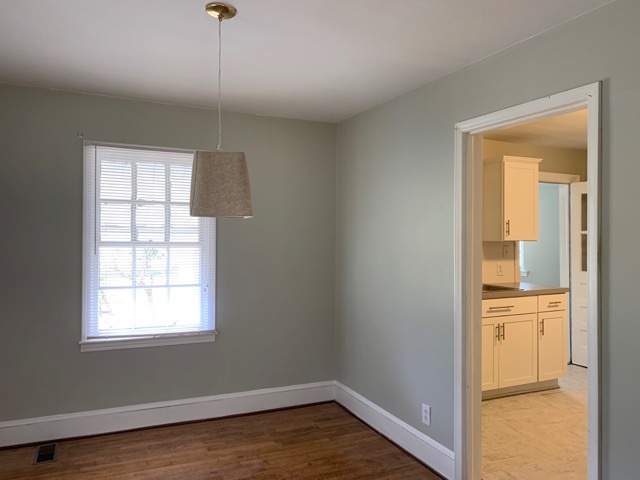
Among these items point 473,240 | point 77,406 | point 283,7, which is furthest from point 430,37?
point 77,406

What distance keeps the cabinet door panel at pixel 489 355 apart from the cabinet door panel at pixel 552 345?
0.57 metres

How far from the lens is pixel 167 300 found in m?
3.78

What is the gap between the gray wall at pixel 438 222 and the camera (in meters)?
2.01

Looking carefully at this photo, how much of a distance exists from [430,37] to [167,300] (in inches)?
105

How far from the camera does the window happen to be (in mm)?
3555

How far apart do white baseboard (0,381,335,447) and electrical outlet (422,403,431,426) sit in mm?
1299

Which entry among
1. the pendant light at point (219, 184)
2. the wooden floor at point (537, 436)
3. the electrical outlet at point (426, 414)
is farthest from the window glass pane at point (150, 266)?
the wooden floor at point (537, 436)

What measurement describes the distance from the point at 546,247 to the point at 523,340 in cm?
273

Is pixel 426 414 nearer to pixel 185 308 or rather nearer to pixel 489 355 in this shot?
pixel 489 355

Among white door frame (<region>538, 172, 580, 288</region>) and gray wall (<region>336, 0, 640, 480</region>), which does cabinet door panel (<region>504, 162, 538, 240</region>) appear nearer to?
white door frame (<region>538, 172, 580, 288</region>)

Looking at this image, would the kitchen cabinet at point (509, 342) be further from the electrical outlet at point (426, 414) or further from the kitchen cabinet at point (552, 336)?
the electrical outlet at point (426, 414)

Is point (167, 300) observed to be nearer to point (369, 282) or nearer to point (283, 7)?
point (369, 282)

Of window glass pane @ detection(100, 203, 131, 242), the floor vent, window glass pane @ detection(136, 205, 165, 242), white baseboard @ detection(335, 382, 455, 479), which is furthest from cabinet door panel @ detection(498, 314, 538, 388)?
the floor vent

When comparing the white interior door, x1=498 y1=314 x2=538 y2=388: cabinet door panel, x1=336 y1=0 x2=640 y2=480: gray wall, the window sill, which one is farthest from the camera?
the white interior door
